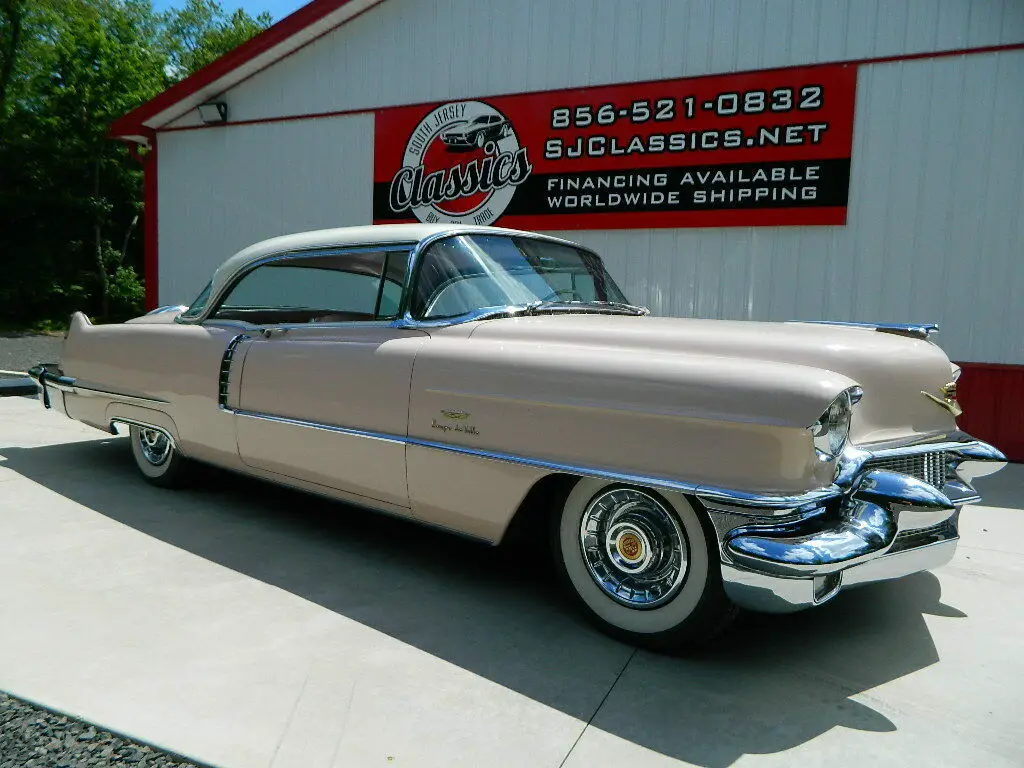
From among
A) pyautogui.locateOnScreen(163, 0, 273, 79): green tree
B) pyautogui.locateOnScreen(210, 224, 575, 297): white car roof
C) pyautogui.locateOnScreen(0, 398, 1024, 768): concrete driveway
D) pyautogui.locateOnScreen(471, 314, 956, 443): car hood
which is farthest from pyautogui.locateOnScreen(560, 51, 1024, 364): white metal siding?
pyautogui.locateOnScreen(163, 0, 273, 79): green tree

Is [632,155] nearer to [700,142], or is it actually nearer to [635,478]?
[700,142]

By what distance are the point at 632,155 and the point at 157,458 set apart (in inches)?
195

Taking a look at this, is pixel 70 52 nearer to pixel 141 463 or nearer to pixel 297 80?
pixel 297 80

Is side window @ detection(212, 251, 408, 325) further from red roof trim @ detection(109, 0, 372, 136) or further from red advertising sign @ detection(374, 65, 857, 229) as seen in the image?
red roof trim @ detection(109, 0, 372, 136)

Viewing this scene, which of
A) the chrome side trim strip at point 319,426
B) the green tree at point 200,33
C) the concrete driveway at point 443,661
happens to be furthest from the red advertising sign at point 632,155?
the green tree at point 200,33

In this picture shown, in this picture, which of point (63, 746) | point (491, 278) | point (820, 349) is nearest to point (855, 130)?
point (491, 278)

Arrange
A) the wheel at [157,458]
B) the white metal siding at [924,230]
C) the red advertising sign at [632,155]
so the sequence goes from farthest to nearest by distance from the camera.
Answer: the red advertising sign at [632,155], the white metal siding at [924,230], the wheel at [157,458]

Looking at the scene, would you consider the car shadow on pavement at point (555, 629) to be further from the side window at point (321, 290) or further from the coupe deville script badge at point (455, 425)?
the side window at point (321, 290)

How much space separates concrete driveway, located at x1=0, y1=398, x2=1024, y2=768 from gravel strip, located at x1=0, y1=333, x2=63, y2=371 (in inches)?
355

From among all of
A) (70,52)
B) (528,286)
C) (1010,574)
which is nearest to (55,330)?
(70,52)

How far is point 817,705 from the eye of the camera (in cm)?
243

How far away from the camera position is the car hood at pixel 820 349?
2.74 meters

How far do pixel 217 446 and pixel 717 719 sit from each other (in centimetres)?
290

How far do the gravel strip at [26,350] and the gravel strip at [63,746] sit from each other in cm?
1025
